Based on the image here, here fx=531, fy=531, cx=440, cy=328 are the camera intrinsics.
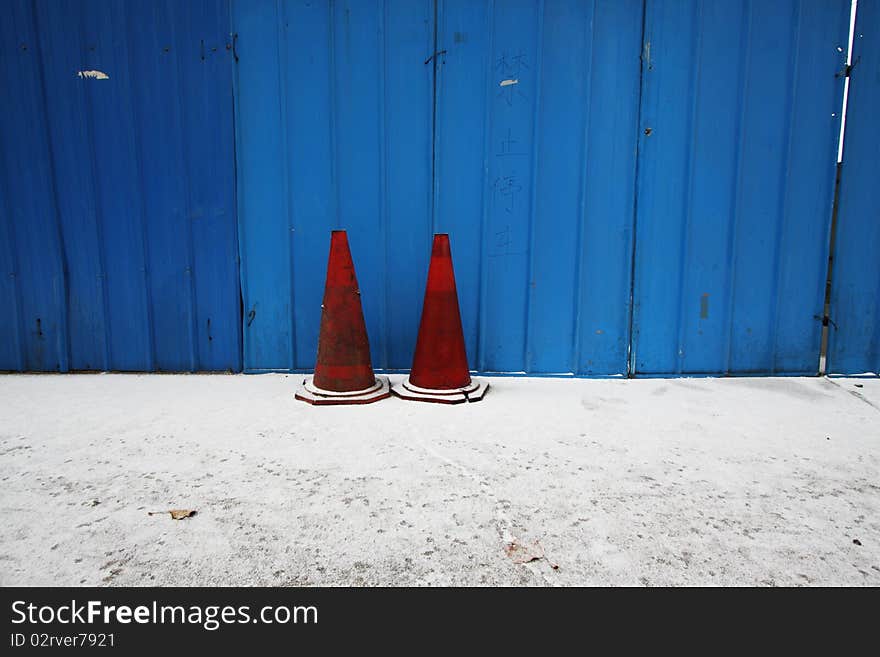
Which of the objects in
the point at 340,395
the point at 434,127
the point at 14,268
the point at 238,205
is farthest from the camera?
the point at 14,268

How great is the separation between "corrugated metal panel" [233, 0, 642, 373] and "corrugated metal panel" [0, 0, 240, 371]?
0.20 m

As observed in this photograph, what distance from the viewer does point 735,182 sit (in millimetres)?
3078

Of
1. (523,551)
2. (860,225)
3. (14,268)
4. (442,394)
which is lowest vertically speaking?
(523,551)

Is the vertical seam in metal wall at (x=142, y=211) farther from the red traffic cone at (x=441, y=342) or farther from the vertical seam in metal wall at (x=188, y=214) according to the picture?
the red traffic cone at (x=441, y=342)

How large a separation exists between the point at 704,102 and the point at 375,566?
3.01 meters

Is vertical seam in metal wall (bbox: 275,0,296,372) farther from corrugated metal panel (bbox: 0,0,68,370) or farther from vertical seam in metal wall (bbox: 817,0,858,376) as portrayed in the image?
vertical seam in metal wall (bbox: 817,0,858,376)

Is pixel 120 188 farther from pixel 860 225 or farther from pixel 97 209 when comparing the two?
pixel 860 225

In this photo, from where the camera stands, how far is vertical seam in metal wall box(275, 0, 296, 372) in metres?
3.02

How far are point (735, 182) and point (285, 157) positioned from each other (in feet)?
8.62

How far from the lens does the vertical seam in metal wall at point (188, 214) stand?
309 centimetres

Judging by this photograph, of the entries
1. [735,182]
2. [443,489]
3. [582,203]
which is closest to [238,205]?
[582,203]

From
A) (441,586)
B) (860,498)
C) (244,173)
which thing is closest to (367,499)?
(441,586)

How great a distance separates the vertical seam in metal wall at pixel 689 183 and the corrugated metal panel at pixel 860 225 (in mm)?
869

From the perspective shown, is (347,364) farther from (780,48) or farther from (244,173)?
(780,48)
